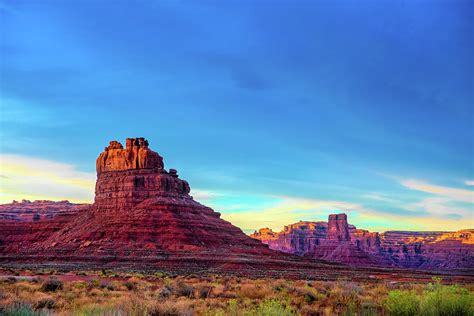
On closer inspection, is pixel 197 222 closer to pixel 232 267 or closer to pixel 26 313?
pixel 232 267

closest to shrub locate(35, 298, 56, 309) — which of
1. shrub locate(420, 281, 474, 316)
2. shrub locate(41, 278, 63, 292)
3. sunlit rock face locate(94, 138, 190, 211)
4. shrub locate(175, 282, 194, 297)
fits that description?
shrub locate(175, 282, 194, 297)

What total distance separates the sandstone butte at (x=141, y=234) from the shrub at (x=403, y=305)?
59.7 m

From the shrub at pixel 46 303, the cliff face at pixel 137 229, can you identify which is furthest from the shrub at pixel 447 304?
the cliff face at pixel 137 229

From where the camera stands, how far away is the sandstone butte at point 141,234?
83.1 metres

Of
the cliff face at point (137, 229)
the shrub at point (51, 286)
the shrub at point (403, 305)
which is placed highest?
the cliff face at point (137, 229)

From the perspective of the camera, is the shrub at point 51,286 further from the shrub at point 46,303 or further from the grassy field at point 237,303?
the shrub at point 46,303

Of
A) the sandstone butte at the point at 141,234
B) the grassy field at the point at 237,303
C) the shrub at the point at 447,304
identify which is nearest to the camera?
the grassy field at the point at 237,303

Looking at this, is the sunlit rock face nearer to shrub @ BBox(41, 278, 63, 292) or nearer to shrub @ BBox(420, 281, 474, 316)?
shrub @ BBox(41, 278, 63, 292)

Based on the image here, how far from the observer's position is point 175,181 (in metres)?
118

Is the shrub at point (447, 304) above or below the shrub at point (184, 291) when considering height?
above

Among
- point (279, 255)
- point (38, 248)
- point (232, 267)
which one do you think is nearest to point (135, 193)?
point (38, 248)

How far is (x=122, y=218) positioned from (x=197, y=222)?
568 inches

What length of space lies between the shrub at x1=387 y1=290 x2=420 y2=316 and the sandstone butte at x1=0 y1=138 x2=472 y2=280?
196ft

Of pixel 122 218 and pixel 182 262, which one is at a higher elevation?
pixel 122 218
